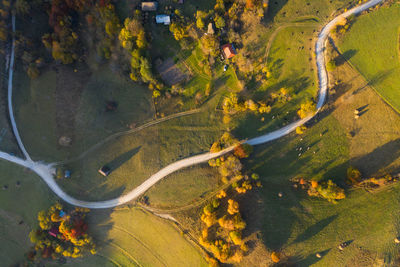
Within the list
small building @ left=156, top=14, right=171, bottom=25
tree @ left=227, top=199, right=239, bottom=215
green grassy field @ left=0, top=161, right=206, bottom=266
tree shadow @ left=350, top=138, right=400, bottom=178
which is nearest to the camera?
tree @ left=227, top=199, right=239, bottom=215

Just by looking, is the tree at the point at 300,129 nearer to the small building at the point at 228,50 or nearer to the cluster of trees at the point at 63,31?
the small building at the point at 228,50

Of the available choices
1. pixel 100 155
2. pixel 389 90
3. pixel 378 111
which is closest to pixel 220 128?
pixel 100 155

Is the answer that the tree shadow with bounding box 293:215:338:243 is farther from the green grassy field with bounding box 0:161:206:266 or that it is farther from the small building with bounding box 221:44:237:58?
the small building with bounding box 221:44:237:58

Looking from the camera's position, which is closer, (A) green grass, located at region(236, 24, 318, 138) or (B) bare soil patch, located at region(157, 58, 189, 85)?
(A) green grass, located at region(236, 24, 318, 138)

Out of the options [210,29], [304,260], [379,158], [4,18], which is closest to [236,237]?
[304,260]

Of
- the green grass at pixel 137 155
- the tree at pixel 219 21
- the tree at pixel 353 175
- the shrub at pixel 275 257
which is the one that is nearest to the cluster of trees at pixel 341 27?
the tree at pixel 219 21

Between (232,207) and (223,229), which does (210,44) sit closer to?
(232,207)

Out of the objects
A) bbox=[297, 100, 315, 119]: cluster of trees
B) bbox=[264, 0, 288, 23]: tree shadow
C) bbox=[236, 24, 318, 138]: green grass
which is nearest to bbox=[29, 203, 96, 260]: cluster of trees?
bbox=[236, 24, 318, 138]: green grass
